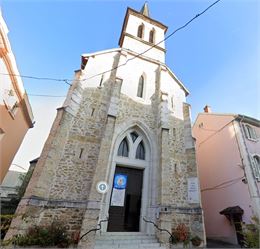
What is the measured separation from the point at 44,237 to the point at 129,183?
14.3 ft

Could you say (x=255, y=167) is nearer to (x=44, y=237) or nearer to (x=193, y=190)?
(x=193, y=190)

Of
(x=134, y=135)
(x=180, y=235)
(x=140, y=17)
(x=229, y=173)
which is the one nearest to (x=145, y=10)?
(x=140, y=17)

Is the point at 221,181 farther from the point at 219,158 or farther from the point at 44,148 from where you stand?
the point at 44,148

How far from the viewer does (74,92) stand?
30.3 ft

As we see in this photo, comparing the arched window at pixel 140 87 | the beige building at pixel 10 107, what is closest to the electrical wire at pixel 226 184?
the arched window at pixel 140 87

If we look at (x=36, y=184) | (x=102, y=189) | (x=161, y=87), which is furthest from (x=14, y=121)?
(x=161, y=87)

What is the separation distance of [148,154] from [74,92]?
5.47 meters

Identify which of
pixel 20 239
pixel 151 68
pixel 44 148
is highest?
pixel 151 68

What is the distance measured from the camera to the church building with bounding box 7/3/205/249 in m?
6.82

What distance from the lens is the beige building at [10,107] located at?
8.25 metres

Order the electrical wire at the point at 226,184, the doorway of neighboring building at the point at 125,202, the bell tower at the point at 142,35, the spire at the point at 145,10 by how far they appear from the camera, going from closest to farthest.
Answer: the doorway of neighboring building at the point at 125,202, the electrical wire at the point at 226,184, the bell tower at the point at 142,35, the spire at the point at 145,10

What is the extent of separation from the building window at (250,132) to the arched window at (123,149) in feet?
31.2

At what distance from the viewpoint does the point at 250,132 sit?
43.2 ft

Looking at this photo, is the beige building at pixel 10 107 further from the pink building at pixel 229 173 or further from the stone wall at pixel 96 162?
the pink building at pixel 229 173
